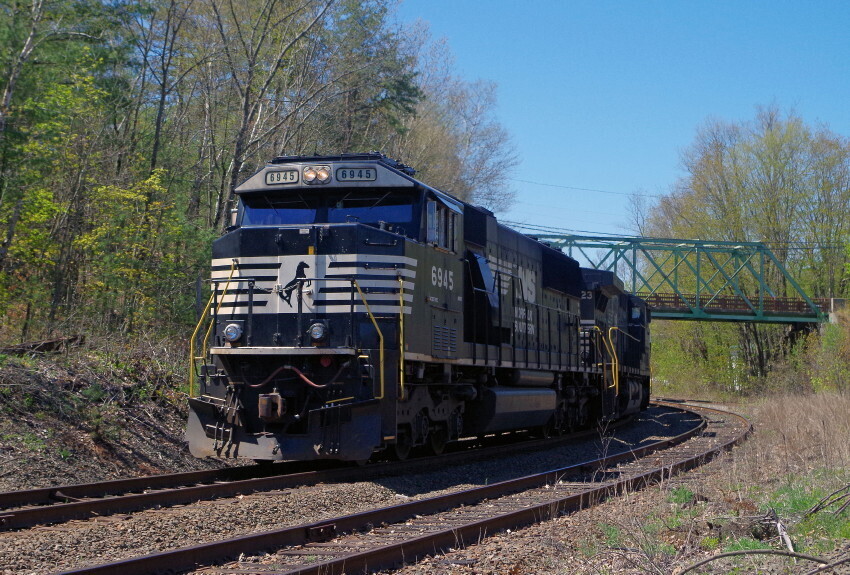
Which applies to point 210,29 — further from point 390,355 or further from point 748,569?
point 748,569

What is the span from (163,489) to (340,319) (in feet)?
8.26

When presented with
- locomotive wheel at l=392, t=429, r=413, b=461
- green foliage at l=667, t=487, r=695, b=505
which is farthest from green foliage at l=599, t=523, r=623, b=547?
locomotive wheel at l=392, t=429, r=413, b=461

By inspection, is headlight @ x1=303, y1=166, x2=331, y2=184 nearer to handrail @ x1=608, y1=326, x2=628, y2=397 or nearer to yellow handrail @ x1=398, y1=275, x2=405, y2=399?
yellow handrail @ x1=398, y1=275, x2=405, y2=399

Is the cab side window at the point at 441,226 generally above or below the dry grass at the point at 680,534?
above

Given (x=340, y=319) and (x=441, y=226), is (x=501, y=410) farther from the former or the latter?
(x=340, y=319)

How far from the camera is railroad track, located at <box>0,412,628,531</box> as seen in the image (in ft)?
22.4

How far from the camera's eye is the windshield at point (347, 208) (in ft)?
32.9

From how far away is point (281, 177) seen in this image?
10180mm

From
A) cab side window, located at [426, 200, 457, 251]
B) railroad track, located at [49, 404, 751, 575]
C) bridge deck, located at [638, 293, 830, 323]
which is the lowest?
railroad track, located at [49, 404, 751, 575]

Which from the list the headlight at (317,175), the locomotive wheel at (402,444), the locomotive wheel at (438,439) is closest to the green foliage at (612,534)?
the locomotive wheel at (402,444)

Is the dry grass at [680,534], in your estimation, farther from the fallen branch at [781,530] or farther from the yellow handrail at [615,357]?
the yellow handrail at [615,357]

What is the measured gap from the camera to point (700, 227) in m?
45.8

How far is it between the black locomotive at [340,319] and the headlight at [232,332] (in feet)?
0.04

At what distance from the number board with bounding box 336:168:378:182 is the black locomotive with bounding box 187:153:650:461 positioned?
0.04 feet
